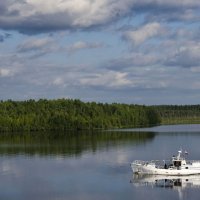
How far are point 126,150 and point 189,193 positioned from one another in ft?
169

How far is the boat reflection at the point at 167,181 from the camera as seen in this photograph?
6706 cm

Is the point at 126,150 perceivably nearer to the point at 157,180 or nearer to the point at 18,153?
the point at 18,153

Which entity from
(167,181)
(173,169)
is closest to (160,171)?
(173,169)

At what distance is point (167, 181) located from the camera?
231 feet

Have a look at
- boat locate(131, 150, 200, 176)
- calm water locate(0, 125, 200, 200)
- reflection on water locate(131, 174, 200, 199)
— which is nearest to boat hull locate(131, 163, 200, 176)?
boat locate(131, 150, 200, 176)

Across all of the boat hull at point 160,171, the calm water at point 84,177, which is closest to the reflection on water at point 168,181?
the calm water at point 84,177

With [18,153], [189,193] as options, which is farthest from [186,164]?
[18,153]

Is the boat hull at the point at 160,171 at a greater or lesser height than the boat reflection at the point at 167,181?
greater

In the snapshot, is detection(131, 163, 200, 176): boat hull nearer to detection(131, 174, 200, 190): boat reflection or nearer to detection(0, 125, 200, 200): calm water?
detection(131, 174, 200, 190): boat reflection

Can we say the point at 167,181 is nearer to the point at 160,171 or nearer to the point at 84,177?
the point at 160,171

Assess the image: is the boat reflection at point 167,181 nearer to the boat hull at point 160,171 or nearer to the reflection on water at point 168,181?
the reflection on water at point 168,181

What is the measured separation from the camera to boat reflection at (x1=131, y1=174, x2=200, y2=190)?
67.1m

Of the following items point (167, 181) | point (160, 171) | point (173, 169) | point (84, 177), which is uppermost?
point (173, 169)

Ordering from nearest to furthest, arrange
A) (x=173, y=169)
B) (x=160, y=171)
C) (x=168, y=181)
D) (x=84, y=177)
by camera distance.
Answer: (x=168, y=181), (x=84, y=177), (x=160, y=171), (x=173, y=169)
